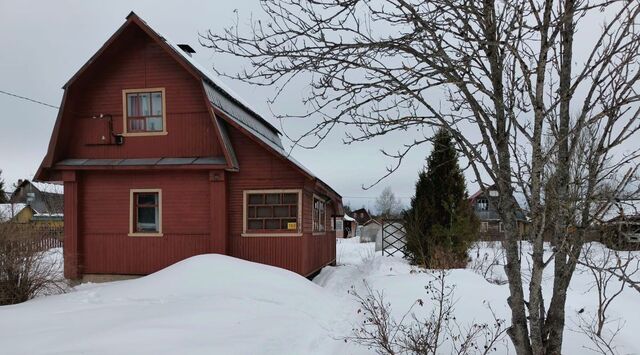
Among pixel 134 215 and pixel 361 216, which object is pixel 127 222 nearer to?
pixel 134 215

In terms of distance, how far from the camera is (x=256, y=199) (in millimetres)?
12414

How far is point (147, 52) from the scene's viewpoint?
12625 mm

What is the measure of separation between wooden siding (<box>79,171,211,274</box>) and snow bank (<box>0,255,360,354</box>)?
2.09 m

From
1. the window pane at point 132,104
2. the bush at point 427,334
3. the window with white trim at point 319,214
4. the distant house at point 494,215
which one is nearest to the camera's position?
the distant house at point 494,215

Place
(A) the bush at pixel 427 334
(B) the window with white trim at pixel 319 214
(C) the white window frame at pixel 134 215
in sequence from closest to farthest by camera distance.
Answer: (A) the bush at pixel 427 334 → (C) the white window frame at pixel 134 215 → (B) the window with white trim at pixel 319 214

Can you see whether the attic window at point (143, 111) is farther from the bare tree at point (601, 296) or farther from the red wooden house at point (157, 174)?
the bare tree at point (601, 296)

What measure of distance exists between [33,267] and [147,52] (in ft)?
20.5

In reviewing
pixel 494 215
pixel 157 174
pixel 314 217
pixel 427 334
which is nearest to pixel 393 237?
pixel 494 215

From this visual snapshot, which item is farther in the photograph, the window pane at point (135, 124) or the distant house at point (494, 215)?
the window pane at point (135, 124)

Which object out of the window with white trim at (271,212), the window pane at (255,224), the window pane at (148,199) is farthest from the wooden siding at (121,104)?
the window pane at (255,224)

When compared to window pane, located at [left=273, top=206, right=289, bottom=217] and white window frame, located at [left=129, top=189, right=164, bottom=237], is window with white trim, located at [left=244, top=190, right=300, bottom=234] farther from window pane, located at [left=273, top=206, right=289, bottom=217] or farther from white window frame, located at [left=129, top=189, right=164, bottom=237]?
white window frame, located at [left=129, top=189, right=164, bottom=237]

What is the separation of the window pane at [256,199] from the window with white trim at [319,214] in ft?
7.25

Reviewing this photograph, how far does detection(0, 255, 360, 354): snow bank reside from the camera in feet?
18.2

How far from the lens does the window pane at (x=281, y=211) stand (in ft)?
40.4
